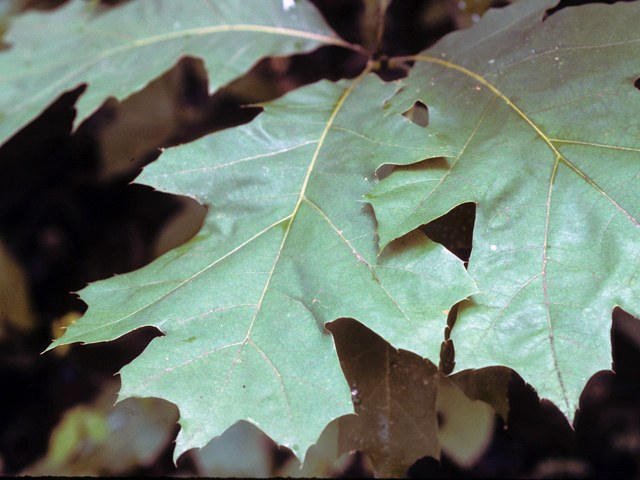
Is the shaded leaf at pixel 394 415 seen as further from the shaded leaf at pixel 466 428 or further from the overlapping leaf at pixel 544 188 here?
the shaded leaf at pixel 466 428

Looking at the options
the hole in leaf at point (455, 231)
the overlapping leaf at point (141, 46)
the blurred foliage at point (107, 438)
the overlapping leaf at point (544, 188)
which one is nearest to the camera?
the overlapping leaf at point (544, 188)

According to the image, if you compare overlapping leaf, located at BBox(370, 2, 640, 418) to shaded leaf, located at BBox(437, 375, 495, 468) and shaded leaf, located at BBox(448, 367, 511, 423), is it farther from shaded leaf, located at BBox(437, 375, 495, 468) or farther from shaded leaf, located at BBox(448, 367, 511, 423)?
shaded leaf, located at BBox(437, 375, 495, 468)

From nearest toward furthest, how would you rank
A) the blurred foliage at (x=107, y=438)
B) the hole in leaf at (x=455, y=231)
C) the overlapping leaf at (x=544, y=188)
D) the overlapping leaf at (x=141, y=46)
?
the overlapping leaf at (x=544, y=188) → the hole in leaf at (x=455, y=231) → the overlapping leaf at (x=141, y=46) → the blurred foliage at (x=107, y=438)

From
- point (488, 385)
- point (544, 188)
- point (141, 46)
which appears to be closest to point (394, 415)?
point (488, 385)

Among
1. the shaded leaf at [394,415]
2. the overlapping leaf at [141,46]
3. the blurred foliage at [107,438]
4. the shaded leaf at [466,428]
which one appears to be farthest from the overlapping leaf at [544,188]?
the blurred foliage at [107,438]

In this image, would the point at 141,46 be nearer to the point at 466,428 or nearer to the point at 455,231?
the point at 455,231

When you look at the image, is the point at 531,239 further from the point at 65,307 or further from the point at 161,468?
the point at 65,307

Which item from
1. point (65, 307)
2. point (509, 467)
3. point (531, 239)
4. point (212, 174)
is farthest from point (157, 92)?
point (509, 467)
